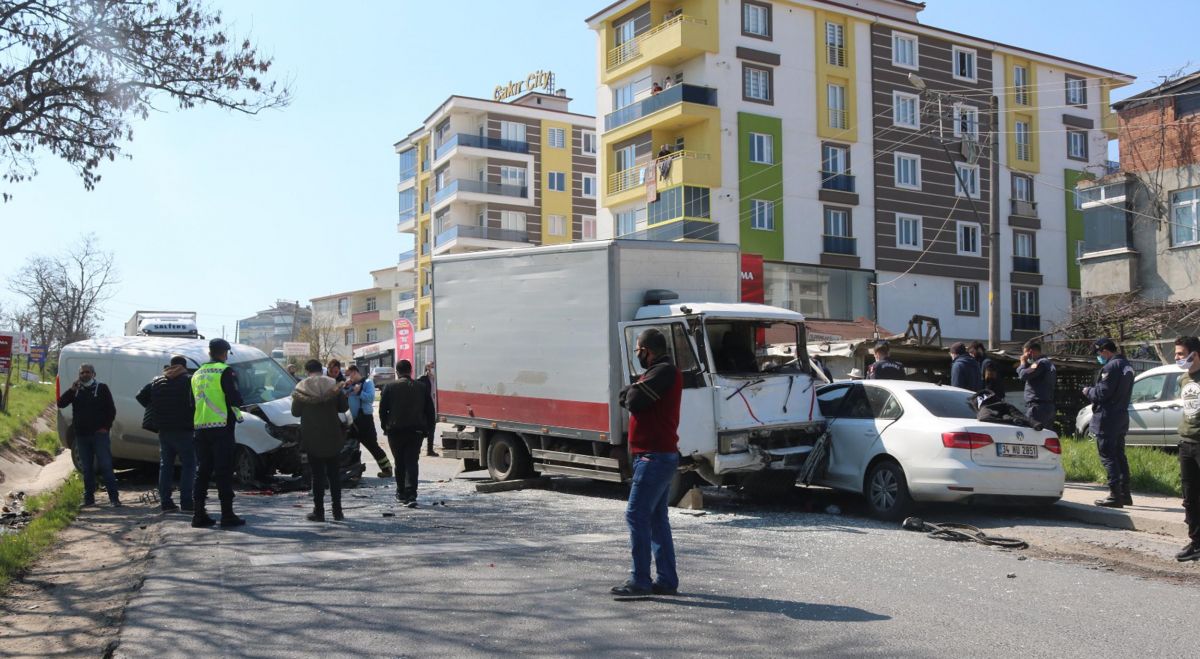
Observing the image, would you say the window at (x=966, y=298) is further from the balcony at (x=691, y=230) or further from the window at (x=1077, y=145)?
the balcony at (x=691, y=230)

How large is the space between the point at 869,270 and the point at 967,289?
20.9 feet

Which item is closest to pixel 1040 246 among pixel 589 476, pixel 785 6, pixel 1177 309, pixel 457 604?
pixel 785 6

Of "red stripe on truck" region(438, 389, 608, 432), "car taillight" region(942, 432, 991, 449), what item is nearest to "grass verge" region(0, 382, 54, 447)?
"red stripe on truck" region(438, 389, 608, 432)

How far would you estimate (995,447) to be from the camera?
11.3 m

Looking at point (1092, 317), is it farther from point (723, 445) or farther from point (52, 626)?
point (52, 626)

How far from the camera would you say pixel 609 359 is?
13219 millimetres

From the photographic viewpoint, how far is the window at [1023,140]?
5194 cm

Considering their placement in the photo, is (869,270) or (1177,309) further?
(869,270)

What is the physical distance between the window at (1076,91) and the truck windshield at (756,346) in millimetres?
46944

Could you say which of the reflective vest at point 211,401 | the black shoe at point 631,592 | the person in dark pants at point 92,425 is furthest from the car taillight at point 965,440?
the person in dark pants at point 92,425

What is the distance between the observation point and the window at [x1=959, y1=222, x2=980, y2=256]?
50094 millimetres

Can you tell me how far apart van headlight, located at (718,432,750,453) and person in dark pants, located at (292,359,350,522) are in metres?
4.10

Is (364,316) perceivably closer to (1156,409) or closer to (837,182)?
(837,182)

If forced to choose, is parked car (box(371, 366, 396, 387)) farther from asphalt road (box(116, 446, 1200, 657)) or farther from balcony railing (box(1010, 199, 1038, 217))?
balcony railing (box(1010, 199, 1038, 217))
